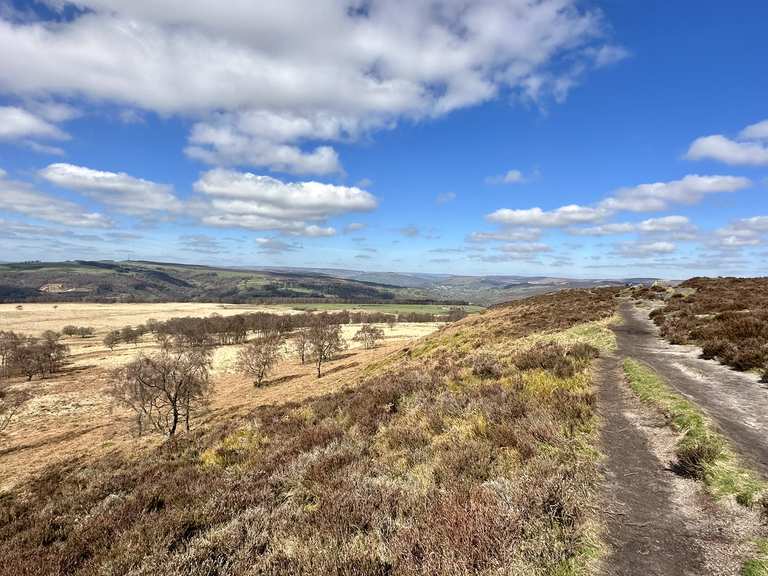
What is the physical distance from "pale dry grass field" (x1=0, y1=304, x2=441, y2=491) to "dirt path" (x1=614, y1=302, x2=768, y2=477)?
20851mm

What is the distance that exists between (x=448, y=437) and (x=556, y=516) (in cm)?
391

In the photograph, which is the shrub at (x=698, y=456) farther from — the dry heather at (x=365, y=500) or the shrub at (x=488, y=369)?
the shrub at (x=488, y=369)

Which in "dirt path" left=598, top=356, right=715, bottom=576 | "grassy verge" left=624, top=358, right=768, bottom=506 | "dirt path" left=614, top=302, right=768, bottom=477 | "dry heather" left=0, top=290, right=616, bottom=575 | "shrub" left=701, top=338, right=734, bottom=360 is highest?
"shrub" left=701, top=338, right=734, bottom=360

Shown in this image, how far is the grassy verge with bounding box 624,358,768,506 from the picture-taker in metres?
5.51

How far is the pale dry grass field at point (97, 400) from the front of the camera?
92.1 ft

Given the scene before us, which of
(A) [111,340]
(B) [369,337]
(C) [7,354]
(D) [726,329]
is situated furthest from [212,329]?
(D) [726,329]

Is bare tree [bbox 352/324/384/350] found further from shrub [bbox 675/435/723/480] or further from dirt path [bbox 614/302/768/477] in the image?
shrub [bbox 675/435/723/480]

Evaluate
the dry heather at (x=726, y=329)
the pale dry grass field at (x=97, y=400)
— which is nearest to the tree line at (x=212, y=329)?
the pale dry grass field at (x=97, y=400)

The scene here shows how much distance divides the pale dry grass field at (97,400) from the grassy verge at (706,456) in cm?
2128

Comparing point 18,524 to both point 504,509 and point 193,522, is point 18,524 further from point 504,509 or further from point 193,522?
point 504,509

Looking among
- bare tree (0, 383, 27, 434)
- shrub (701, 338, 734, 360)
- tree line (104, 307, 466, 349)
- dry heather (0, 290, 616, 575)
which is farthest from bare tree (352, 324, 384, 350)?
dry heather (0, 290, 616, 575)

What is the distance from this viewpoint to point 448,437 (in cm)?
905

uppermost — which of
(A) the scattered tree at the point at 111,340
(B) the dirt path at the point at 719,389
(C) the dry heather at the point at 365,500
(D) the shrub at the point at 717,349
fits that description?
(D) the shrub at the point at 717,349

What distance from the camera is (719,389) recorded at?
36.0 feet
